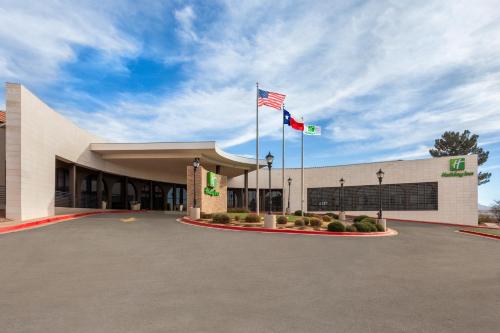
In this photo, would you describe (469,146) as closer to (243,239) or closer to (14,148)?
(243,239)

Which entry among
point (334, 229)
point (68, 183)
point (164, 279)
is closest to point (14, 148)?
point (68, 183)

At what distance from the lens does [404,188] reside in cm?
3806

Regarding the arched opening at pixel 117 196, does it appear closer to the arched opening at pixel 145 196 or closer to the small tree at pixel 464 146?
the arched opening at pixel 145 196

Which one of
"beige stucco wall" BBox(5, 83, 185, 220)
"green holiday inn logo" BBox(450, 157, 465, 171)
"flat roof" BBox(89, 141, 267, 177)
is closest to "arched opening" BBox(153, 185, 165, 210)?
"flat roof" BBox(89, 141, 267, 177)

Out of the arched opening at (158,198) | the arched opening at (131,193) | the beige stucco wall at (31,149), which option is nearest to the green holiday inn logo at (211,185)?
the beige stucco wall at (31,149)

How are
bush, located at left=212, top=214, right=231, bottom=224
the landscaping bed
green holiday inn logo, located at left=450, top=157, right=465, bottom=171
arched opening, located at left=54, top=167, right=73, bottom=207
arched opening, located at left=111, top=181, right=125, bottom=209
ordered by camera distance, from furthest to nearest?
arched opening, located at left=111, top=181, right=125, bottom=209, green holiday inn logo, located at left=450, top=157, right=465, bottom=171, arched opening, located at left=54, top=167, right=73, bottom=207, bush, located at left=212, top=214, right=231, bottom=224, the landscaping bed

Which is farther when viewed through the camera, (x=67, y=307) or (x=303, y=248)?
(x=303, y=248)

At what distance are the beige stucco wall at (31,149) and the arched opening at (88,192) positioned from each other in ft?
22.7

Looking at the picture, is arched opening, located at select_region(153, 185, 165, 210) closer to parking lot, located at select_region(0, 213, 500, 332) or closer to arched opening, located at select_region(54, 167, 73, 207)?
arched opening, located at select_region(54, 167, 73, 207)

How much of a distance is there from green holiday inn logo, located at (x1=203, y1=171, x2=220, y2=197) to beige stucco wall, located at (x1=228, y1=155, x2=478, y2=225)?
60.5ft

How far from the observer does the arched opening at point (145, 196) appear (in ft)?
145

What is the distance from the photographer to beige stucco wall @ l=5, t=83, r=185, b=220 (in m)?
18.9

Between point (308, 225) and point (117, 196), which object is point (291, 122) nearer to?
point (308, 225)

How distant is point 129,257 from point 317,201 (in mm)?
37722
